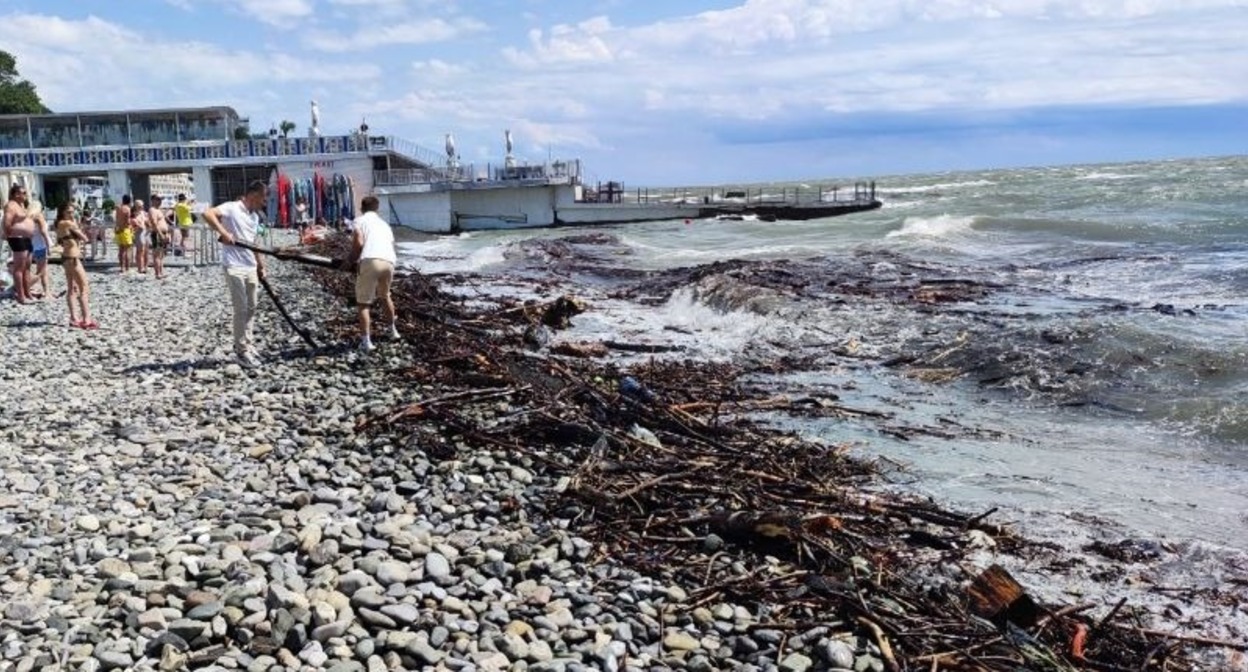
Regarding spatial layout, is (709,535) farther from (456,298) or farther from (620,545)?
(456,298)

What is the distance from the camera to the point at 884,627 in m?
4.81

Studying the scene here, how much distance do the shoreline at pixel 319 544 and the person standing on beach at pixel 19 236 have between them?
20.1 ft

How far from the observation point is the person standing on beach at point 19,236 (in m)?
15.0

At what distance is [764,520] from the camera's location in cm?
589

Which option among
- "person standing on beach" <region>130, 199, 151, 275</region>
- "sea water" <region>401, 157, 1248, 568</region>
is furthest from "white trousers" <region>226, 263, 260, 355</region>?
"person standing on beach" <region>130, 199, 151, 275</region>

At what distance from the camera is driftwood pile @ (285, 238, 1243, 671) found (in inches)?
194

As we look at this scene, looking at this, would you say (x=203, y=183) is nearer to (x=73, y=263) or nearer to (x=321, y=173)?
(x=321, y=173)

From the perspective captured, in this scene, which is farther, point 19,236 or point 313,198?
point 313,198

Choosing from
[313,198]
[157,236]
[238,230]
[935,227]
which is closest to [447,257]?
[157,236]

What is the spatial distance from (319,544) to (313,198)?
157ft

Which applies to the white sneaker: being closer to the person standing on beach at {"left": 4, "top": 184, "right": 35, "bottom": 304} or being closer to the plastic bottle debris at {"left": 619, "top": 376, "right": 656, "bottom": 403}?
the plastic bottle debris at {"left": 619, "top": 376, "right": 656, "bottom": 403}

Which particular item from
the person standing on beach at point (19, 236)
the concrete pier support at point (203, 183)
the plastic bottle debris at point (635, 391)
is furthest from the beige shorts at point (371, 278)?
the concrete pier support at point (203, 183)

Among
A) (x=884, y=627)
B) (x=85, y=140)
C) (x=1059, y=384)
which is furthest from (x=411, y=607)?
(x=85, y=140)

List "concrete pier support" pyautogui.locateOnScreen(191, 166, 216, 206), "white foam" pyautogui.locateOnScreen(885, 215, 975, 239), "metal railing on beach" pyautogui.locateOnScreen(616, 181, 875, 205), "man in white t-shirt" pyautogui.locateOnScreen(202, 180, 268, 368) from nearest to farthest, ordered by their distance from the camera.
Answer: "man in white t-shirt" pyautogui.locateOnScreen(202, 180, 268, 368), "white foam" pyautogui.locateOnScreen(885, 215, 975, 239), "concrete pier support" pyautogui.locateOnScreen(191, 166, 216, 206), "metal railing on beach" pyautogui.locateOnScreen(616, 181, 875, 205)
